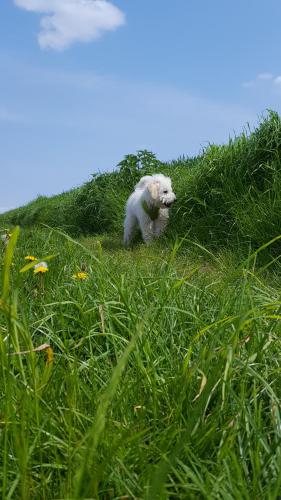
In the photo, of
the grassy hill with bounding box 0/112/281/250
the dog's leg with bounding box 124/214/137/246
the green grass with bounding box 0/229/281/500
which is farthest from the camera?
the dog's leg with bounding box 124/214/137/246

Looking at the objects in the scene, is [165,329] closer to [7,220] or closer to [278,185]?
[278,185]

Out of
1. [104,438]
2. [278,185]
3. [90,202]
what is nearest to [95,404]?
[104,438]

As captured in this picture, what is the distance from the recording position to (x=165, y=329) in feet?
7.08

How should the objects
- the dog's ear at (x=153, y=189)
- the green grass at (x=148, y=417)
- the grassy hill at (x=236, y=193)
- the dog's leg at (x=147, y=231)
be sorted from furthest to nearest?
1. the dog's leg at (x=147, y=231)
2. the dog's ear at (x=153, y=189)
3. the grassy hill at (x=236, y=193)
4. the green grass at (x=148, y=417)

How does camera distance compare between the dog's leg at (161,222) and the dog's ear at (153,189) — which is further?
the dog's leg at (161,222)

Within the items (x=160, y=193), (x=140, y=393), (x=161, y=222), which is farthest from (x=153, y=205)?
(x=140, y=393)

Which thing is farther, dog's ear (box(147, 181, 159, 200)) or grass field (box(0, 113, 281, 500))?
dog's ear (box(147, 181, 159, 200))

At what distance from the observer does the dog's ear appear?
681cm

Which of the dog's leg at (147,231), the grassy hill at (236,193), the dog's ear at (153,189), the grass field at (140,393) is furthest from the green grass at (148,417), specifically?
the dog's leg at (147,231)

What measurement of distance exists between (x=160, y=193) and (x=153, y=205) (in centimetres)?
17

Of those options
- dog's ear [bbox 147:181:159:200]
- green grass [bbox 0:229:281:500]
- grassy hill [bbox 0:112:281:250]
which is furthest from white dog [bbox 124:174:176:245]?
green grass [bbox 0:229:281:500]

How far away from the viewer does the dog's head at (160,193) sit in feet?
22.4

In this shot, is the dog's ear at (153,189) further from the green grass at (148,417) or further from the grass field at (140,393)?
the green grass at (148,417)

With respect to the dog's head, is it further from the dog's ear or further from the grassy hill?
the grassy hill
